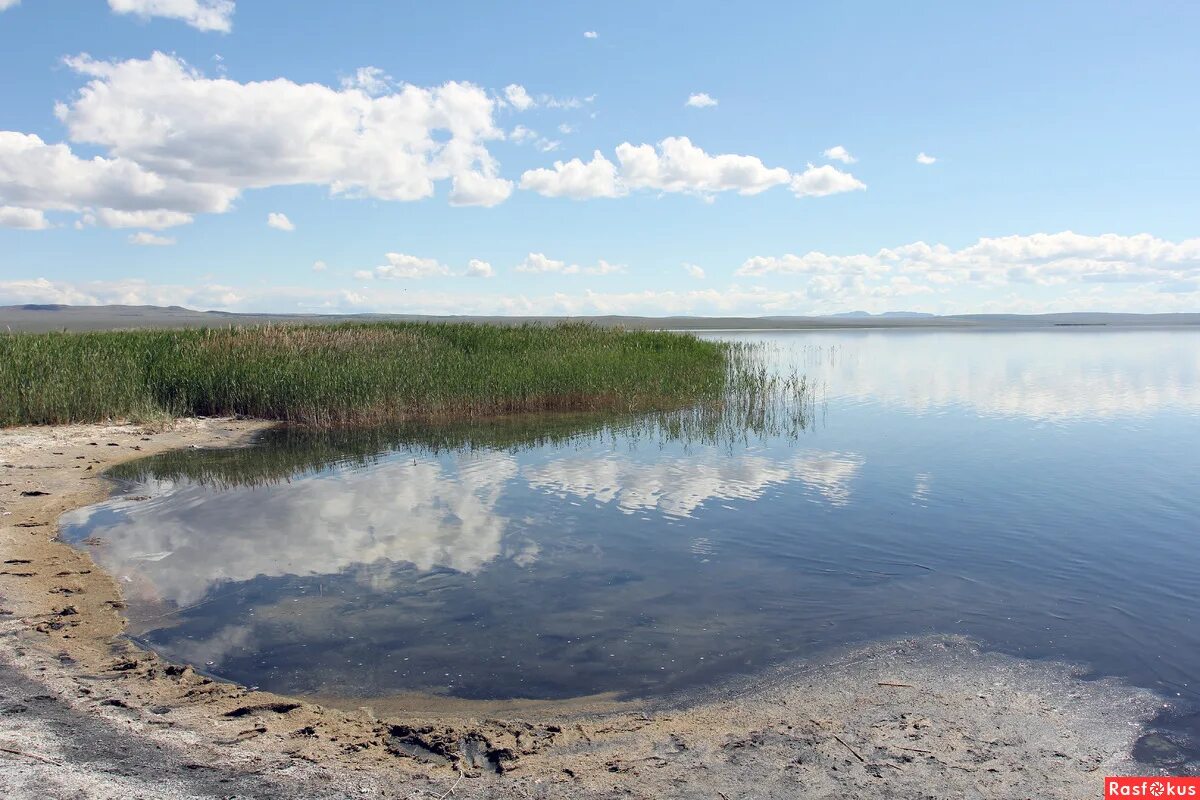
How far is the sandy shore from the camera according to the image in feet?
14.8

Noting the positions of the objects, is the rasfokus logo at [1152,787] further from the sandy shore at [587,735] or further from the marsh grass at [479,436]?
the marsh grass at [479,436]

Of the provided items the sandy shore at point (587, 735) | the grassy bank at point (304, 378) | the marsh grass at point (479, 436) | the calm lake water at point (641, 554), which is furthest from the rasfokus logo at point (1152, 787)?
the grassy bank at point (304, 378)

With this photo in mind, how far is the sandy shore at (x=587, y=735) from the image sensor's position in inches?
178

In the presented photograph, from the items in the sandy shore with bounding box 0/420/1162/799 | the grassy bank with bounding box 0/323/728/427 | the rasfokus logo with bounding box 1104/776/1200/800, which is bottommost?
the rasfokus logo with bounding box 1104/776/1200/800

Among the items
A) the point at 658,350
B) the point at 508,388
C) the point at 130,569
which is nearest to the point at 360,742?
the point at 130,569

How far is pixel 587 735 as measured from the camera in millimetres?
5180

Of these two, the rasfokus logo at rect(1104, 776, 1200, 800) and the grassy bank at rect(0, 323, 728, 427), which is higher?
the grassy bank at rect(0, 323, 728, 427)

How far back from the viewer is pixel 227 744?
16.1 feet

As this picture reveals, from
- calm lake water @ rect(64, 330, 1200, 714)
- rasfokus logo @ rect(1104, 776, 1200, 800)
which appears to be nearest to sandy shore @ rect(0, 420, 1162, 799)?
rasfokus logo @ rect(1104, 776, 1200, 800)

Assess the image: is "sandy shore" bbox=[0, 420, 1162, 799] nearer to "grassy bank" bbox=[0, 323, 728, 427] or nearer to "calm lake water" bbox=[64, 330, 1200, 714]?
"calm lake water" bbox=[64, 330, 1200, 714]

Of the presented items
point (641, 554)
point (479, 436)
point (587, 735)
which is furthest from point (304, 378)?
point (587, 735)

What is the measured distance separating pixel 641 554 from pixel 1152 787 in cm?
520

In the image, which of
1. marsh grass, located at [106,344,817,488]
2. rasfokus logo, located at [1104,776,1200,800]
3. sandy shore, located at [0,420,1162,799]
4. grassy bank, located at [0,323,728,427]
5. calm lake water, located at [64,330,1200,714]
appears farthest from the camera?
grassy bank, located at [0,323,728,427]

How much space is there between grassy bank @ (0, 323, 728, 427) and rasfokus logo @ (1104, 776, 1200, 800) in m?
16.8
